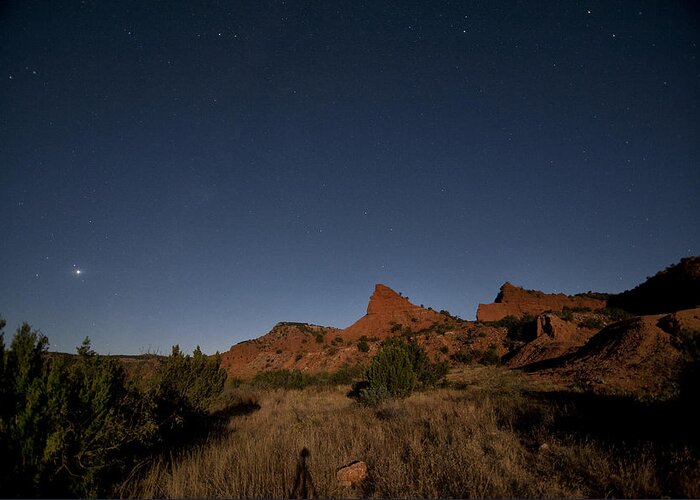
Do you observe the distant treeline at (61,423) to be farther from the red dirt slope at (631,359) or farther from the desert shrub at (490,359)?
the desert shrub at (490,359)

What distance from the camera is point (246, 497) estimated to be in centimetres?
391

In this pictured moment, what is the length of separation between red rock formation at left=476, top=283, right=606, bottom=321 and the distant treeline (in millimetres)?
57011

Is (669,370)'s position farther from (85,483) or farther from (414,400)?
(85,483)

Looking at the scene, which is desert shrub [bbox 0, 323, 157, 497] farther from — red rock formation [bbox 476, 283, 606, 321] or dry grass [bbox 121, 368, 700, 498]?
red rock formation [bbox 476, 283, 606, 321]

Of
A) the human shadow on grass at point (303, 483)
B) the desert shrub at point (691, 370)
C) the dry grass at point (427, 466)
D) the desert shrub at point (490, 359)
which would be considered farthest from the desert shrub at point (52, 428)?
the desert shrub at point (490, 359)

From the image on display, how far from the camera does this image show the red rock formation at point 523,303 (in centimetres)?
5417

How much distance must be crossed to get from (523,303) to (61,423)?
216 ft

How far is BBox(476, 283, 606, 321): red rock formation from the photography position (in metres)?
→ 54.2

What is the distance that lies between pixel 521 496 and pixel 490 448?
160cm

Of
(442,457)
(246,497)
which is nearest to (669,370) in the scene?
(442,457)

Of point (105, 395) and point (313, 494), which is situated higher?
point (105, 395)

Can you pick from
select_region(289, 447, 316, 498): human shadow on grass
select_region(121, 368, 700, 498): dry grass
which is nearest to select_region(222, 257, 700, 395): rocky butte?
select_region(121, 368, 700, 498): dry grass

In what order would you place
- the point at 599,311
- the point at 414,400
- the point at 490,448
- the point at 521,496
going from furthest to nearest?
the point at 599,311 → the point at 414,400 → the point at 490,448 → the point at 521,496

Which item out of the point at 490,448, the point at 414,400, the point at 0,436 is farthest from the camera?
the point at 414,400
